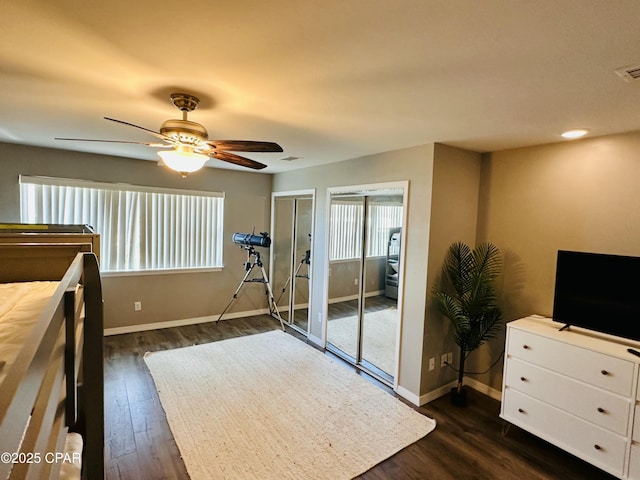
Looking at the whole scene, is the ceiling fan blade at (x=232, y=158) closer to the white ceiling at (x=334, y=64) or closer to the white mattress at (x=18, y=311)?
the white ceiling at (x=334, y=64)

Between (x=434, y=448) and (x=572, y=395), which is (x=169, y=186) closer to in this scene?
(x=434, y=448)

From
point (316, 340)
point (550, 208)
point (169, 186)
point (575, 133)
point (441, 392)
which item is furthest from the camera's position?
point (169, 186)

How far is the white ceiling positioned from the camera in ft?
3.67

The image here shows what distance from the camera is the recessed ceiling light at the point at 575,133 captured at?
2.35 meters

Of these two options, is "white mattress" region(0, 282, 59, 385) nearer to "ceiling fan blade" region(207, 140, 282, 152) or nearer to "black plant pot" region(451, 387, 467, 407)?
"ceiling fan blade" region(207, 140, 282, 152)

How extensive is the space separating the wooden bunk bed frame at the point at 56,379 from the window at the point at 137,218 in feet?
6.88

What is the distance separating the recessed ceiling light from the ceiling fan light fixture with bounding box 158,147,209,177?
2.62 meters

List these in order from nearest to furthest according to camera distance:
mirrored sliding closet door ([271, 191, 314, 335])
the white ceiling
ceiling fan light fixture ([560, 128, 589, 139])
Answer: the white ceiling, ceiling fan light fixture ([560, 128, 589, 139]), mirrored sliding closet door ([271, 191, 314, 335])

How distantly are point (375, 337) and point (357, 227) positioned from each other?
1.34 meters

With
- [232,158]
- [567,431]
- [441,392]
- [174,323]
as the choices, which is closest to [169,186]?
[174,323]

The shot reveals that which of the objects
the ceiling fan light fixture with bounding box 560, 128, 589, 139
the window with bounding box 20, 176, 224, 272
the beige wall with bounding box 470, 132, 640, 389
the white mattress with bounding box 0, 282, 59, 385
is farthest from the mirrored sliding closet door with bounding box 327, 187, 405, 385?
the white mattress with bounding box 0, 282, 59, 385

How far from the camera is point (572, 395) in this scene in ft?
7.22

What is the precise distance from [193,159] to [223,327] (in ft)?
11.0

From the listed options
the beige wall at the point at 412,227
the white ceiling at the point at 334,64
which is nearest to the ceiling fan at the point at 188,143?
the white ceiling at the point at 334,64
